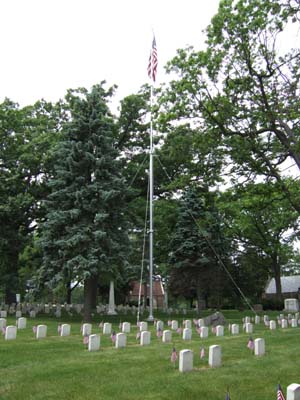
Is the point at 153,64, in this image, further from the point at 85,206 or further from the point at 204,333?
the point at 204,333

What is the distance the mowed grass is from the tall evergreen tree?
20.3 feet

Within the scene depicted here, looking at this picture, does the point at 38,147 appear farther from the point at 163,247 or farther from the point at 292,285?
the point at 292,285

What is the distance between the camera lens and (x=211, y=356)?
27.0 ft

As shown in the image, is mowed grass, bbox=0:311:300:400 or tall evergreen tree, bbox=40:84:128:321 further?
tall evergreen tree, bbox=40:84:128:321

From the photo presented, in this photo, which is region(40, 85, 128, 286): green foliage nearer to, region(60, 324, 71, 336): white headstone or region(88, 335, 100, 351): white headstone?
region(60, 324, 71, 336): white headstone

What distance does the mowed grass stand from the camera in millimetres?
6246

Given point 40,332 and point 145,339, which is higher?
point 40,332

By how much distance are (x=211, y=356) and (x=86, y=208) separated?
35.1 ft

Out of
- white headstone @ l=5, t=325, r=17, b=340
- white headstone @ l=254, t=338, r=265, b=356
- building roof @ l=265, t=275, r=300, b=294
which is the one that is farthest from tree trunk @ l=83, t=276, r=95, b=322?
building roof @ l=265, t=275, r=300, b=294

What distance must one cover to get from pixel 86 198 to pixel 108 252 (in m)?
2.53

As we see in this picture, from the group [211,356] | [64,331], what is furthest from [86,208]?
[211,356]

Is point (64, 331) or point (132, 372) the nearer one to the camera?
point (132, 372)

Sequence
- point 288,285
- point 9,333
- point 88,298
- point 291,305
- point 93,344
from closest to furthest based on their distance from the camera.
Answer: point 93,344 < point 9,333 < point 88,298 < point 291,305 < point 288,285

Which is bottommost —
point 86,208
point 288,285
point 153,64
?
point 288,285
